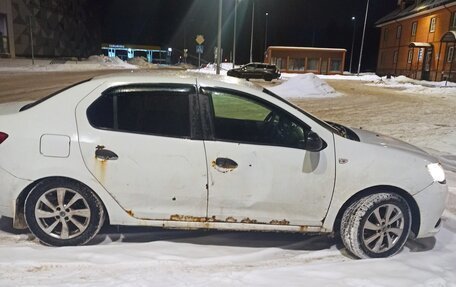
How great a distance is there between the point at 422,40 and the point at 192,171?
1774 inches

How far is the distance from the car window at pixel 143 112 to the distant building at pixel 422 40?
37.4 m

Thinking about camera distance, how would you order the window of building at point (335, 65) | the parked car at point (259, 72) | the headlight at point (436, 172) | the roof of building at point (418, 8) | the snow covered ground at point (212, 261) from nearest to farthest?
the snow covered ground at point (212, 261)
the headlight at point (436, 172)
the parked car at point (259, 72)
the roof of building at point (418, 8)
the window of building at point (335, 65)

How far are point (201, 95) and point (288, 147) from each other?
3.06 feet

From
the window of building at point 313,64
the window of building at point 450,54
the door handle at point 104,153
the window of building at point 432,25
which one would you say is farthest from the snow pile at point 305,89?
the window of building at point 313,64

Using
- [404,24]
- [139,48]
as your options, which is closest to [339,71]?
[404,24]

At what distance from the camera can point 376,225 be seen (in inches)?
151

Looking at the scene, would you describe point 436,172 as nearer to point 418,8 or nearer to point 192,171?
point 192,171

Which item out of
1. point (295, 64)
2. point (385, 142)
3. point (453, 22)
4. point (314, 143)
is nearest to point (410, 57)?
point (453, 22)

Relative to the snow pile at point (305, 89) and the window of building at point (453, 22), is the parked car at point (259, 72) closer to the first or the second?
the snow pile at point (305, 89)

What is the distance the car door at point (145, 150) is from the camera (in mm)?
3648

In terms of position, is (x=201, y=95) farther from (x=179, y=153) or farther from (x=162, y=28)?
(x=162, y=28)

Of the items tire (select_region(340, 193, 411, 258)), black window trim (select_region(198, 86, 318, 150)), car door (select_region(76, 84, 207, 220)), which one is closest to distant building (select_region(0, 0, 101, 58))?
car door (select_region(76, 84, 207, 220))

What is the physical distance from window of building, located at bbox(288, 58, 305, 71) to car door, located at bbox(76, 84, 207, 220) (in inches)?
1830

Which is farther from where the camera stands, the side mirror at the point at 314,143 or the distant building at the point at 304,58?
the distant building at the point at 304,58
